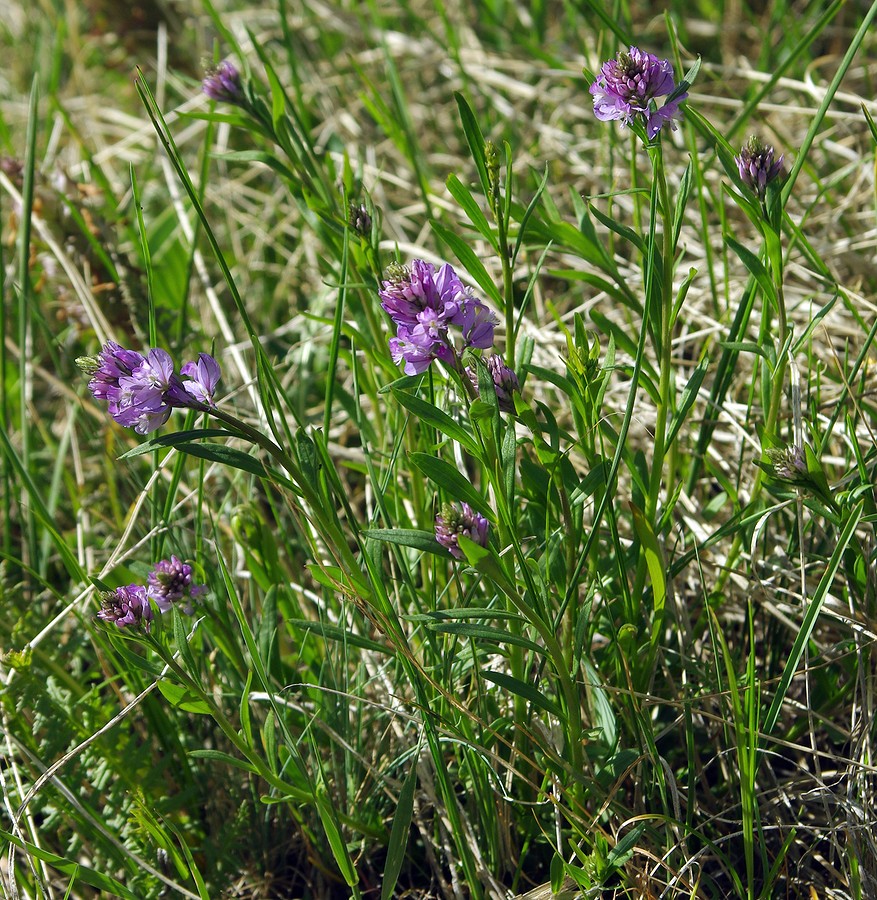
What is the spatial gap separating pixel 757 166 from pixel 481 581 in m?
0.69

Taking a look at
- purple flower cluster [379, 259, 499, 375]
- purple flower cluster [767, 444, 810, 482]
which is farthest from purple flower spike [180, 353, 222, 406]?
purple flower cluster [767, 444, 810, 482]

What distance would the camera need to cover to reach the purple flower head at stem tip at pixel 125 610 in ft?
3.74

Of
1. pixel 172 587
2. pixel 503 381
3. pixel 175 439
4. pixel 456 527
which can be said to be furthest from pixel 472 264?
pixel 172 587

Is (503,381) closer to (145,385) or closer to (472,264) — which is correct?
(472,264)

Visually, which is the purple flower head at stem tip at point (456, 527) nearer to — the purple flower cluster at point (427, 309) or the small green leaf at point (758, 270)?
the purple flower cluster at point (427, 309)

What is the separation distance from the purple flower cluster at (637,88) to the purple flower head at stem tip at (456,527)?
18.8 inches

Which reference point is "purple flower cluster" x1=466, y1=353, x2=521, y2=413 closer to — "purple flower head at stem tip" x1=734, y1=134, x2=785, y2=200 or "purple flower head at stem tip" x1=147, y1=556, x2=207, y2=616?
"purple flower head at stem tip" x1=734, y1=134, x2=785, y2=200

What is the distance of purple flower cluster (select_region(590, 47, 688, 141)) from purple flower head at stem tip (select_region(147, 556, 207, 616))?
A: 0.80 metres

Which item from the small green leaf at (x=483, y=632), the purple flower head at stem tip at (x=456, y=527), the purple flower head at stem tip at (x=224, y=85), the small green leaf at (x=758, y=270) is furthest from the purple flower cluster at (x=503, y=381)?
the purple flower head at stem tip at (x=224, y=85)

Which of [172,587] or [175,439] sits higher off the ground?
[175,439]

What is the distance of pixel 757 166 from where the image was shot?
3.75 feet

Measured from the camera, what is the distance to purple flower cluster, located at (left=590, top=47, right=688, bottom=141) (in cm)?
104

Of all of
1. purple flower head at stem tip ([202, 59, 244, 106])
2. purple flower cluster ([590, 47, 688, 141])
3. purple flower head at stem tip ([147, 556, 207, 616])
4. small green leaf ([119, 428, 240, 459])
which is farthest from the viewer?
purple flower head at stem tip ([202, 59, 244, 106])

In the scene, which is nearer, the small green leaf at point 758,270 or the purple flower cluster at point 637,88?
the purple flower cluster at point 637,88
